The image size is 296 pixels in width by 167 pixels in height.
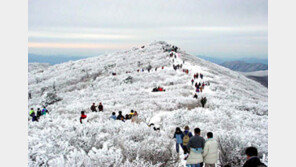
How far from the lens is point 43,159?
537 centimetres

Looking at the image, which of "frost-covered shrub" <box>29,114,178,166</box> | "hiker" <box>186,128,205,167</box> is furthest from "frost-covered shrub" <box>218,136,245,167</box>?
"frost-covered shrub" <box>29,114,178,166</box>

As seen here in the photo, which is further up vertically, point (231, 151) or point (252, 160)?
point (252, 160)

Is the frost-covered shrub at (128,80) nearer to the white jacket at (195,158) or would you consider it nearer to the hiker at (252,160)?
the white jacket at (195,158)

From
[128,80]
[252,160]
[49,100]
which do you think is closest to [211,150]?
[252,160]

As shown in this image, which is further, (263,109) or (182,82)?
(182,82)

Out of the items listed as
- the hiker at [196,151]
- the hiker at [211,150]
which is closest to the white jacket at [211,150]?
the hiker at [211,150]

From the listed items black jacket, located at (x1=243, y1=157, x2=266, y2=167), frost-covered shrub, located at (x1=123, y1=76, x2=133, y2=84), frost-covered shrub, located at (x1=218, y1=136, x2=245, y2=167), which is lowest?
frost-covered shrub, located at (x1=218, y1=136, x2=245, y2=167)

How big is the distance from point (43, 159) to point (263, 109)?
1663cm

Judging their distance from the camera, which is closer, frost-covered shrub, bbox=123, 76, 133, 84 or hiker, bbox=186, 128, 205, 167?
hiker, bbox=186, 128, 205, 167

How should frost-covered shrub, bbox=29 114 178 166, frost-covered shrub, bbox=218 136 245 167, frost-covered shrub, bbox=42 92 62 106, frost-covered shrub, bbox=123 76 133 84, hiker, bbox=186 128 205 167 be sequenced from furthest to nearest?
frost-covered shrub, bbox=123 76 133 84
frost-covered shrub, bbox=42 92 62 106
frost-covered shrub, bbox=218 136 245 167
hiker, bbox=186 128 205 167
frost-covered shrub, bbox=29 114 178 166

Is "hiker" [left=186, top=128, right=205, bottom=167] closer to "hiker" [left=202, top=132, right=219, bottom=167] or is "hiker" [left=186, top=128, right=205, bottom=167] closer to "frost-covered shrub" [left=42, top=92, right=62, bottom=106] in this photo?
"hiker" [left=202, top=132, right=219, bottom=167]

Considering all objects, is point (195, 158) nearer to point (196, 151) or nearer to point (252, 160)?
point (196, 151)

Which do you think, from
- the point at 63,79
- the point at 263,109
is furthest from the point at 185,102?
the point at 63,79
